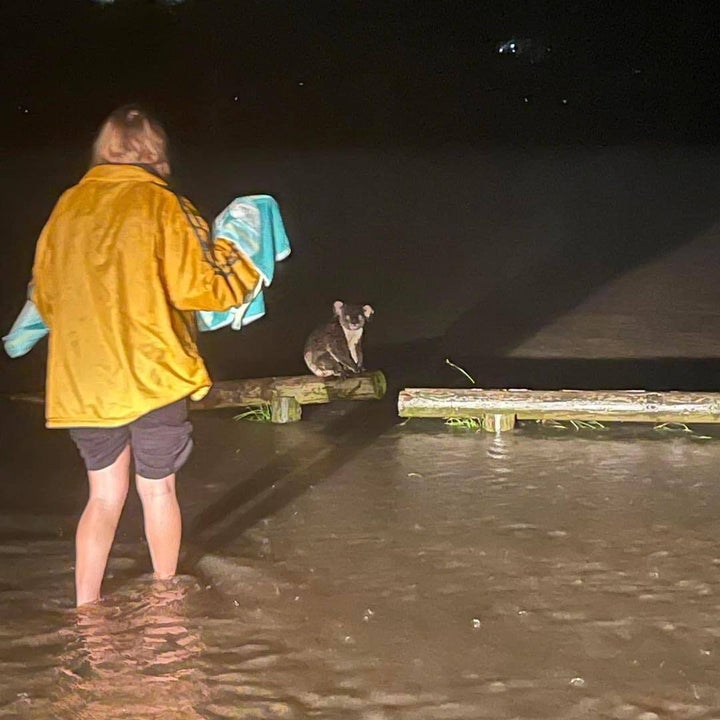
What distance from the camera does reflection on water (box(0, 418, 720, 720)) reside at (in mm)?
3666

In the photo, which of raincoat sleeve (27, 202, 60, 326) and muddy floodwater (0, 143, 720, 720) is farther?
raincoat sleeve (27, 202, 60, 326)

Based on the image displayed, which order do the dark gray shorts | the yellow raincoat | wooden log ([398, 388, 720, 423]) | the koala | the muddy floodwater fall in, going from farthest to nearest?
the koala
wooden log ([398, 388, 720, 423])
the dark gray shorts
the yellow raincoat
the muddy floodwater

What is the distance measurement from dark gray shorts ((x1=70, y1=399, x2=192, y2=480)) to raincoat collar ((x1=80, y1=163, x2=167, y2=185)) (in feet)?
2.34

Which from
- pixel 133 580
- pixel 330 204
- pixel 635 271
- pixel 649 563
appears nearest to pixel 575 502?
pixel 649 563


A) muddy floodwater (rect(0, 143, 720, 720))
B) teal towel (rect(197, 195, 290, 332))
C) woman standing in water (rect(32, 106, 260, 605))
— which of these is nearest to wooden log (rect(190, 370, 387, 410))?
muddy floodwater (rect(0, 143, 720, 720))

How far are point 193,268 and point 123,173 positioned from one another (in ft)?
1.26

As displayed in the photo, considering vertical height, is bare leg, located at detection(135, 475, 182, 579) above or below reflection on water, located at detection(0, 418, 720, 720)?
above

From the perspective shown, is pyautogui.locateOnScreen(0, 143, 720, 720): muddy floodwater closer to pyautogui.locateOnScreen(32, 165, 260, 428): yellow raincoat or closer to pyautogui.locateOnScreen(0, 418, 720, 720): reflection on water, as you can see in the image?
pyautogui.locateOnScreen(0, 418, 720, 720): reflection on water

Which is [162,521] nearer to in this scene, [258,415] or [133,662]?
[133,662]

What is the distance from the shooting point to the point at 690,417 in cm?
641

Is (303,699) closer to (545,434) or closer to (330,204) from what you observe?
(545,434)

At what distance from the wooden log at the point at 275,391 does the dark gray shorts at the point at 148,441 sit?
2438 millimetres

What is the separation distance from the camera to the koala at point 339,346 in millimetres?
7332

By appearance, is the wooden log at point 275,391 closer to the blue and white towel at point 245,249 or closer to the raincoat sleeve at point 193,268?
the blue and white towel at point 245,249
